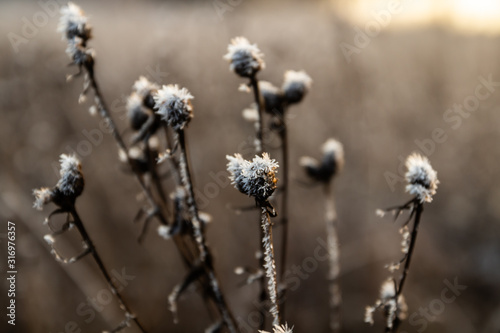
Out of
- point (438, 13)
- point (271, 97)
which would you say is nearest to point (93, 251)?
point (271, 97)

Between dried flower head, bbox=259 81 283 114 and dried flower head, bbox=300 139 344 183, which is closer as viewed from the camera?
dried flower head, bbox=259 81 283 114

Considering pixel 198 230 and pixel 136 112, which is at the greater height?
pixel 136 112

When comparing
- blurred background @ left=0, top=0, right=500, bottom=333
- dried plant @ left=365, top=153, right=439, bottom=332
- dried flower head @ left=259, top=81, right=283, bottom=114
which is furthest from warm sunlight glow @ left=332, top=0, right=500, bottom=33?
dried plant @ left=365, top=153, right=439, bottom=332

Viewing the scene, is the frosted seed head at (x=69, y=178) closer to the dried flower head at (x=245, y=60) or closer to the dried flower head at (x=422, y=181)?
the dried flower head at (x=245, y=60)

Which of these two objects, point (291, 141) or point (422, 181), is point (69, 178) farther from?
point (291, 141)

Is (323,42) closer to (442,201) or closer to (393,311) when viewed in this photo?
(442,201)

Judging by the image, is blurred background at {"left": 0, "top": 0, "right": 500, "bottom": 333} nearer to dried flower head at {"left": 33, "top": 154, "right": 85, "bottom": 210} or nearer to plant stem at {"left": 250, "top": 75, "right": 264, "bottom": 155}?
plant stem at {"left": 250, "top": 75, "right": 264, "bottom": 155}

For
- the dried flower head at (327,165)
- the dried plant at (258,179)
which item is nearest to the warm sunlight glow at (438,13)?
the dried flower head at (327,165)
